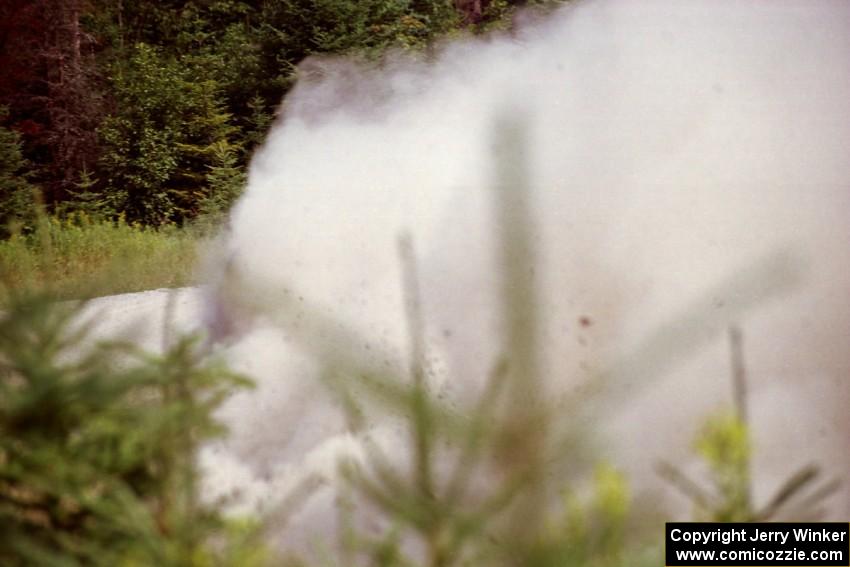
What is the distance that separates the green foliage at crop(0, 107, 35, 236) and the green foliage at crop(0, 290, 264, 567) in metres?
11.7

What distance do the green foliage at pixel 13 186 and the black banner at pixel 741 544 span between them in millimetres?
12463

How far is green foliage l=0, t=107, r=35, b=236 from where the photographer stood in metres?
12.0

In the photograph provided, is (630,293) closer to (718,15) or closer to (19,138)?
(718,15)

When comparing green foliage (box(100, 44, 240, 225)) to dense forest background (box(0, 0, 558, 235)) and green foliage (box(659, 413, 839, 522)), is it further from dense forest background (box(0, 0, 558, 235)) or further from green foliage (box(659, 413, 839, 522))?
green foliage (box(659, 413, 839, 522))

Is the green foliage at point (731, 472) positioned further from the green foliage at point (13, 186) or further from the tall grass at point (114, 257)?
the green foliage at point (13, 186)

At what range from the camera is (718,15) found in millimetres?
3576

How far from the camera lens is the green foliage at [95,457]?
131 cm

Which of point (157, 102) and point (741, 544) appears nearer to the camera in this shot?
point (741, 544)

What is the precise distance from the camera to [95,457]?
145 cm

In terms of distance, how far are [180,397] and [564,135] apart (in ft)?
8.16

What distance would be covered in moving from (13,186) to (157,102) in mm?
3127

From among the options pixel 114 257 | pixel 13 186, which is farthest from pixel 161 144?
pixel 114 257

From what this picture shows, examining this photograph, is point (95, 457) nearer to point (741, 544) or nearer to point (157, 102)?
point (741, 544)

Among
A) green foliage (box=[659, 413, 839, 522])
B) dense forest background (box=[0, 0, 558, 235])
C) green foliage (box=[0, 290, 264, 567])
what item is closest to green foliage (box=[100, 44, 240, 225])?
dense forest background (box=[0, 0, 558, 235])
